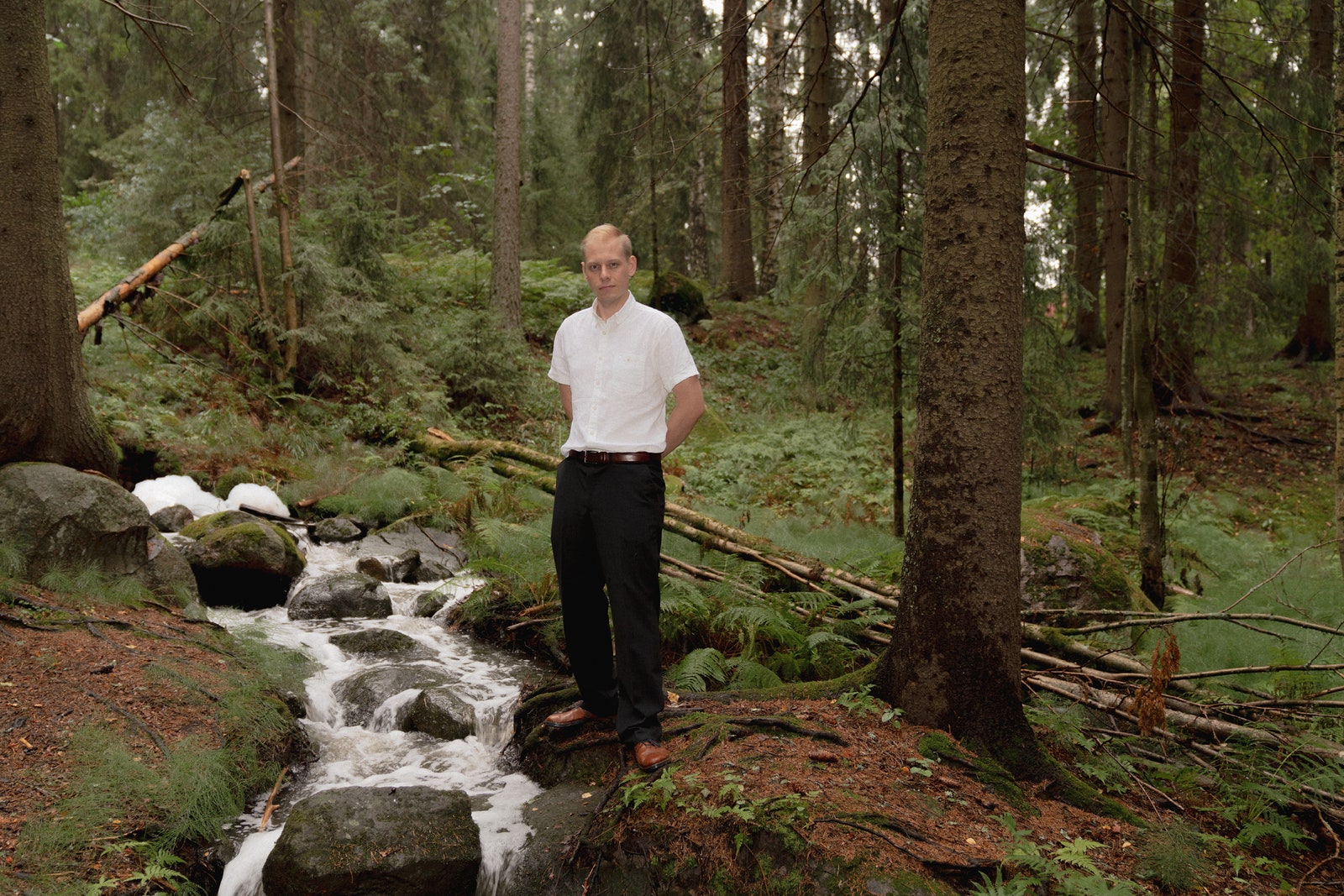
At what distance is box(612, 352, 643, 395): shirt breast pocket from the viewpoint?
3953mm

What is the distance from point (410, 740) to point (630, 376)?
307cm

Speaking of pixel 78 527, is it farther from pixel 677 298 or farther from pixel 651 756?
pixel 677 298

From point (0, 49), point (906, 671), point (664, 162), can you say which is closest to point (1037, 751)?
point (906, 671)

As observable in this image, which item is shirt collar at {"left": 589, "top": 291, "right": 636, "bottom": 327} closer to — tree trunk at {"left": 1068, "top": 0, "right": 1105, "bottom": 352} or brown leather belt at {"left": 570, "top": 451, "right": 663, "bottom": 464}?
brown leather belt at {"left": 570, "top": 451, "right": 663, "bottom": 464}

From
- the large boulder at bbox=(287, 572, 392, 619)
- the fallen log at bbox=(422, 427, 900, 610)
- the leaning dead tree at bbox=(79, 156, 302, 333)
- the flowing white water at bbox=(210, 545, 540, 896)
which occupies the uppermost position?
the leaning dead tree at bbox=(79, 156, 302, 333)

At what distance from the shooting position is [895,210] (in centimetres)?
839

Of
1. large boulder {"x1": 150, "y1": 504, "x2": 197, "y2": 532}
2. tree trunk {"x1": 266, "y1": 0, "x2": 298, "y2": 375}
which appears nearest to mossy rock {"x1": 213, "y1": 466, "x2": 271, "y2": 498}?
large boulder {"x1": 150, "y1": 504, "x2": 197, "y2": 532}

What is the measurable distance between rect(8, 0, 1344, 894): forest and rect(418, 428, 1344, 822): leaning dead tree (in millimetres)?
36

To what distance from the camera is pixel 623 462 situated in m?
3.92

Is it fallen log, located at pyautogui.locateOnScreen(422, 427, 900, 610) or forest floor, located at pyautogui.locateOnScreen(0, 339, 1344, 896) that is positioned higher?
fallen log, located at pyautogui.locateOnScreen(422, 427, 900, 610)

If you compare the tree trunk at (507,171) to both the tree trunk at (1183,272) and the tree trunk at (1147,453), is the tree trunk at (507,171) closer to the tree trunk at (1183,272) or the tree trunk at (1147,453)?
the tree trunk at (1183,272)

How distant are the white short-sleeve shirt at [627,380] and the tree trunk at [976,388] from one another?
1.23 meters

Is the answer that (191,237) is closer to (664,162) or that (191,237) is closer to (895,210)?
(895,210)

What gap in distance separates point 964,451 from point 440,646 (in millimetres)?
4700
